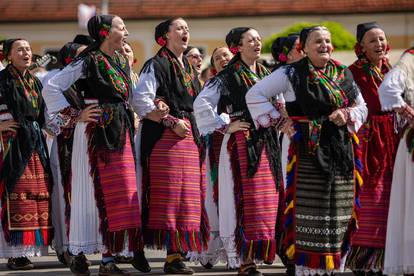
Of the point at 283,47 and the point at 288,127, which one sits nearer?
the point at 288,127

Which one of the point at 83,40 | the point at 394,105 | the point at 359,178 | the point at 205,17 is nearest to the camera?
the point at 394,105

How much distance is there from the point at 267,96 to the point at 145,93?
1.26m

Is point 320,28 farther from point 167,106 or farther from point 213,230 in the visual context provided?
point 213,230

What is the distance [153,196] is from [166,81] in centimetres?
99

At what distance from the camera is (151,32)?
42188mm

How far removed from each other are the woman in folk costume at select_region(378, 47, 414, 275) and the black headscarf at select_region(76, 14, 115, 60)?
2.54 metres

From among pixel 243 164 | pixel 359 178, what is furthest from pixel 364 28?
pixel 243 164

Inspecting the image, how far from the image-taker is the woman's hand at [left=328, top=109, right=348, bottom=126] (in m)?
8.72

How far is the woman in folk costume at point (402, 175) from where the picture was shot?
853cm

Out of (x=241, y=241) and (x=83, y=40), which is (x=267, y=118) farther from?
(x=83, y=40)

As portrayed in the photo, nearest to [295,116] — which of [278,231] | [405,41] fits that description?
[278,231]

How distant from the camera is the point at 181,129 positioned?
9.88 meters

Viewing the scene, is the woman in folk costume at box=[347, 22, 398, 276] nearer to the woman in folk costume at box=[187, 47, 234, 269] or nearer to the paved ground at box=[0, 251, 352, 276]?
the paved ground at box=[0, 251, 352, 276]

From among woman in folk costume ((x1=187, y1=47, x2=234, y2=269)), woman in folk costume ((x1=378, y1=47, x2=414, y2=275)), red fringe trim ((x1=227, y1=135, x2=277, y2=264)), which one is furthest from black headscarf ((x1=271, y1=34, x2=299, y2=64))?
woman in folk costume ((x1=378, y1=47, x2=414, y2=275))
